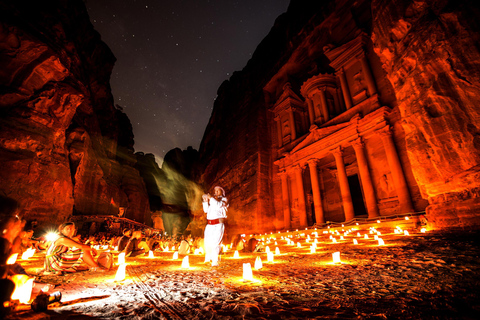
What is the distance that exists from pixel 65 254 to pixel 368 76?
2000cm

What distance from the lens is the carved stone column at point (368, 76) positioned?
15275 mm

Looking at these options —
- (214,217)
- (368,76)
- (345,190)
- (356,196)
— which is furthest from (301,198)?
(214,217)

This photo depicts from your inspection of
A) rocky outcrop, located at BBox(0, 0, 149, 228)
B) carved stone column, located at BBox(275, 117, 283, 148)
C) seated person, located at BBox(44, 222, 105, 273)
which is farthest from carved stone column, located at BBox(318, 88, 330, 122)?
rocky outcrop, located at BBox(0, 0, 149, 228)

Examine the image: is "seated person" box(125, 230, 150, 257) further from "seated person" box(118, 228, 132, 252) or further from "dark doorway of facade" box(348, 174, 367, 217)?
"dark doorway of facade" box(348, 174, 367, 217)

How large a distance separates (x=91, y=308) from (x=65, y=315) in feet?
0.74

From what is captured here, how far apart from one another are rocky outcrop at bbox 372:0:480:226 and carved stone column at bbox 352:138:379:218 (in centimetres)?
767

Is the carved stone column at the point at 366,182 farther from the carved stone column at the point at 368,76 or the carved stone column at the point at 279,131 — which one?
the carved stone column at the point at 279,131

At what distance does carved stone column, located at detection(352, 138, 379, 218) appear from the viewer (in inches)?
517

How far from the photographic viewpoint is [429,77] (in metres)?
6.04

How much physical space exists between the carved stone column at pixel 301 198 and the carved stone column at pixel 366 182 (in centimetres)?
501

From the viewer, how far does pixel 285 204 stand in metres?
18.8

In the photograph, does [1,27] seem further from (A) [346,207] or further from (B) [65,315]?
(A) [346,207]

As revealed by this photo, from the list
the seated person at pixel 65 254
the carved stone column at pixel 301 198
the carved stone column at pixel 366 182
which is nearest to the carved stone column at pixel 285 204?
the carved stone column at pixel 301 198

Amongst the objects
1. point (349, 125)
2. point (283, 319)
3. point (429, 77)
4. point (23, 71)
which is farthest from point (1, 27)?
point (349, 125)
